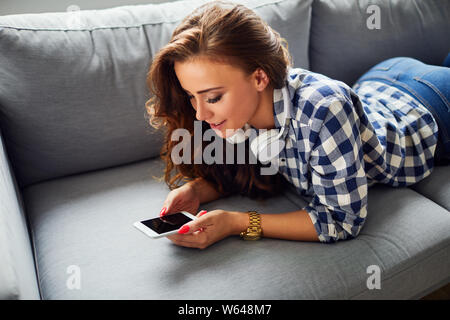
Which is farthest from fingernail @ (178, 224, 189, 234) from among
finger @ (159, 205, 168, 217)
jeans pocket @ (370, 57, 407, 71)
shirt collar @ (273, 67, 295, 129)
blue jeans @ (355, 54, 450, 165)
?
jeans pocket @ (370, 57, 407, 71)

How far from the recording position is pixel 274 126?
115 centimetres

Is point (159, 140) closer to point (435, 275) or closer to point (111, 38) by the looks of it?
point (111, 38)

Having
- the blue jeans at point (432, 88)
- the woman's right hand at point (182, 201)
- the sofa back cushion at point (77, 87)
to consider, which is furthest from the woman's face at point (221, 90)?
the blue jeans at point (432, 88)

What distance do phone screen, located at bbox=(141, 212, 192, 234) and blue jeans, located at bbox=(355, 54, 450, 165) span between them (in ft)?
2.86

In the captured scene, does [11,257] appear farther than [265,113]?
No

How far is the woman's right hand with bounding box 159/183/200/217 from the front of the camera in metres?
1.12

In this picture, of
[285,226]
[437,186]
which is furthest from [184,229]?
[437,186]

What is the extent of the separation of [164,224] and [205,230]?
11 centimetres

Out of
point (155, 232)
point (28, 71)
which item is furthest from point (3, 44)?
point (155, 232)

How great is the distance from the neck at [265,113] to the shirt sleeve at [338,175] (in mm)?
176

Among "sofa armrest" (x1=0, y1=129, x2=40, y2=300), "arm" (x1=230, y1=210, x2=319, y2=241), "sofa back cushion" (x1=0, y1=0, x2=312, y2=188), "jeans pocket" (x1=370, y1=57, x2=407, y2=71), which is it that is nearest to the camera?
"sofa armrest" (x1=0, y1=129, x2=40, y2=300)

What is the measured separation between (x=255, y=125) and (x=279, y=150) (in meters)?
0.10

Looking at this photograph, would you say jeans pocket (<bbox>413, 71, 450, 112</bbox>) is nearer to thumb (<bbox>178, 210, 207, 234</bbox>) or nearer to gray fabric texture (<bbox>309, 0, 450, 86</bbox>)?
gray fabric texture (<bbox>309, 0, 450, 86</bbox>)

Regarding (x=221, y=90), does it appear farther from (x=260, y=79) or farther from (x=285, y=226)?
(x=285, y=226)
